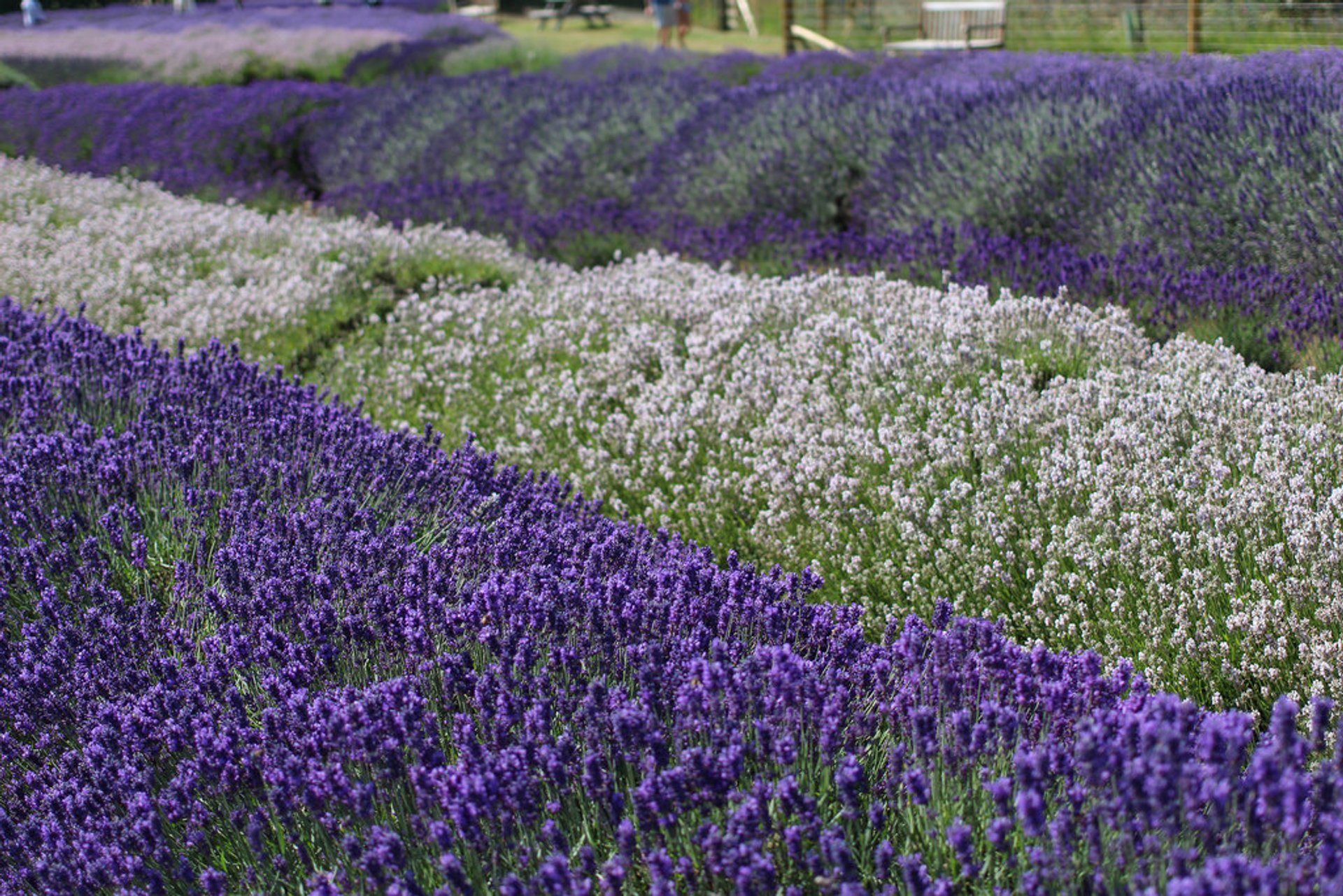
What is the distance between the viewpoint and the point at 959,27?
625 inches

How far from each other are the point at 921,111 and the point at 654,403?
3.61 metres

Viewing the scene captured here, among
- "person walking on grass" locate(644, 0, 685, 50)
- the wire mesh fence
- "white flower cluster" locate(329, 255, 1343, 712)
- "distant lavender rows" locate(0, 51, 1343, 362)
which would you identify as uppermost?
"person walking on grass" locate(644, 0, 685, 50)

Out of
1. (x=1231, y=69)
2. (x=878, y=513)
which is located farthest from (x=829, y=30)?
(x=878, y=513)

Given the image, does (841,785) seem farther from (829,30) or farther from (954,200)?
(829,30)

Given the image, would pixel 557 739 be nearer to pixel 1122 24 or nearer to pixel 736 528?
pixel 736 528

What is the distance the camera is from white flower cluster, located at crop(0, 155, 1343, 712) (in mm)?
2732

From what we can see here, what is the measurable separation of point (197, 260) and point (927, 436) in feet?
16.1

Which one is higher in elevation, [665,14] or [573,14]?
[573,14]

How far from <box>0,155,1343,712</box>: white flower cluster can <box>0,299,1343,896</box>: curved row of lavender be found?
704mm

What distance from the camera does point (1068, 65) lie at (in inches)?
301

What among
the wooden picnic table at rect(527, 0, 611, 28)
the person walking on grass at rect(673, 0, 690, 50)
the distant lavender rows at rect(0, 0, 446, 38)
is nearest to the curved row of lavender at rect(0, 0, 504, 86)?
the distant lavender rows at rect(0, 0, 446, 38)

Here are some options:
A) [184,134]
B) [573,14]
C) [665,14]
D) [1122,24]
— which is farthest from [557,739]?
[573,14]

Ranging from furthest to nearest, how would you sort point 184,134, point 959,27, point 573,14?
point 573,14 → point 959,27 → point 184,134

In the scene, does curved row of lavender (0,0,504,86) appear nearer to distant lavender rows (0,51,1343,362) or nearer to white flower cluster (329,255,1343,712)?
distant lavender rows (0,51,1343,362)
